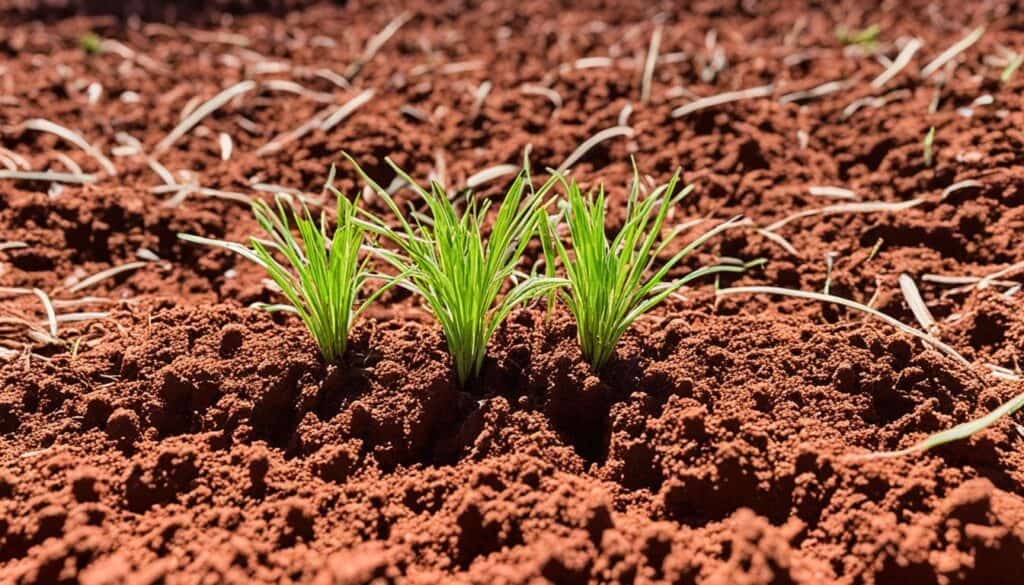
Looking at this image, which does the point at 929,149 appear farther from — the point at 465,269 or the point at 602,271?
the point at 465,269

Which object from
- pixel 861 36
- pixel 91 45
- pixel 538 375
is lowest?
pixel 538 375

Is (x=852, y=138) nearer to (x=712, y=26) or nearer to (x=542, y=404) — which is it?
(x=712, y=26)

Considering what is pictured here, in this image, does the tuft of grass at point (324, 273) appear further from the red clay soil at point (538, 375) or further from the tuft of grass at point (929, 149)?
the tuft of grass at point (929, 149)

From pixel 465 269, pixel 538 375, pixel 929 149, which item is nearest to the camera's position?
pixel 465 269

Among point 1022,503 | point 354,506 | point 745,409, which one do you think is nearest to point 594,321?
point 745,409

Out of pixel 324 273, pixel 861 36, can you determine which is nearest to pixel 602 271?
pixel 324 273

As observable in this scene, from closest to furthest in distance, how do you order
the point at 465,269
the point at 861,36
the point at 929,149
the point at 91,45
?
the point at 465,269
the point at 929,149
the point at 861,36
the point at 91,45

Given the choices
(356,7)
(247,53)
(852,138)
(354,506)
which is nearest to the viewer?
(354,506)
